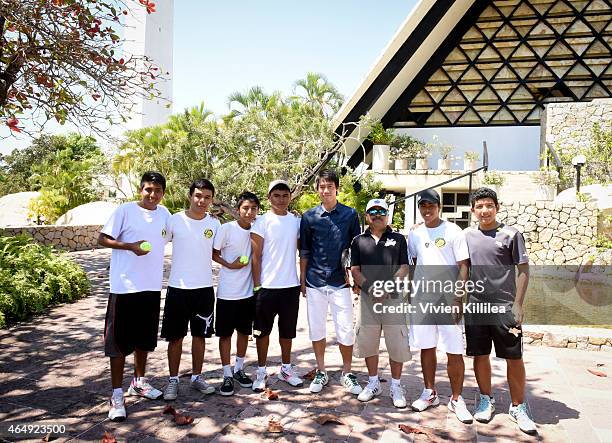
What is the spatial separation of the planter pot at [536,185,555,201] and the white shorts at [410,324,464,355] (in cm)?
1096

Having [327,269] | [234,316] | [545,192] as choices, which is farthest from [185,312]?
[545,192]

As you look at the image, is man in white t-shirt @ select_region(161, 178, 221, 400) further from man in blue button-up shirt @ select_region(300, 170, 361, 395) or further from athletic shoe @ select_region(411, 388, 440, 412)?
athletic shoe @ select_region(411, 388, 440, 412)

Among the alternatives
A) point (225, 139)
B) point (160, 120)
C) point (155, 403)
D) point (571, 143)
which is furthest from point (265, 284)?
point (160, 120)

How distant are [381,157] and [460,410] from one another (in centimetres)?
1178

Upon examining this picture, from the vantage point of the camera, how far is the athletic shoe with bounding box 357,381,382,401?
3578 mm

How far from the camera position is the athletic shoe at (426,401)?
3.43 metres

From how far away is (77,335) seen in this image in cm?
533

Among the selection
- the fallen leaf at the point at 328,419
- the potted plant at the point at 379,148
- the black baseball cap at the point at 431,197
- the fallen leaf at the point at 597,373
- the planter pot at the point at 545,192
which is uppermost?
the potted plant at the point at 379,148

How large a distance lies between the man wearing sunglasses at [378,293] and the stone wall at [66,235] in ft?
33.6

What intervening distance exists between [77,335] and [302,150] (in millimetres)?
5509

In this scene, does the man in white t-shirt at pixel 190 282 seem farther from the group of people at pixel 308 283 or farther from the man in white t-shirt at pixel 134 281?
the man in white t-shirt at pixel 134 281

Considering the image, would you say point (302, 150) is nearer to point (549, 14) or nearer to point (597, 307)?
point (597, 307)

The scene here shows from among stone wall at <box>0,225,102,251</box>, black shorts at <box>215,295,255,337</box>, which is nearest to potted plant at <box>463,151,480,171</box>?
stone wall at <box>0,225,102,251</box>

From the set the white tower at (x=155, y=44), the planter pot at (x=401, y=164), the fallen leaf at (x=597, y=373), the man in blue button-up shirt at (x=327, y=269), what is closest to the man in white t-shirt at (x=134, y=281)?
the man in blue button-up shirt at (x=327, y=269)
